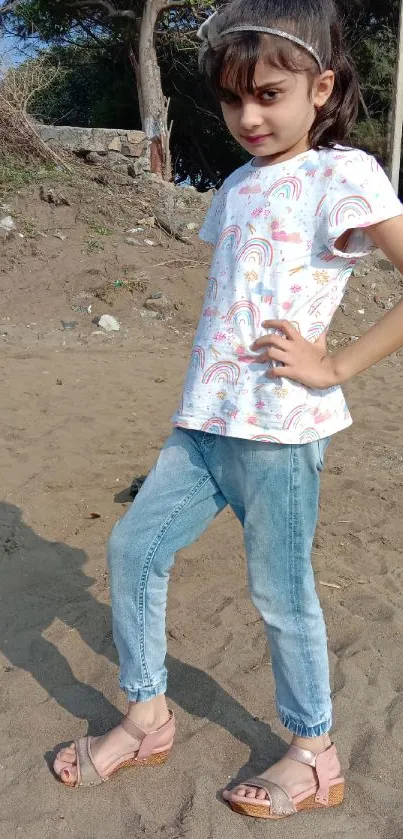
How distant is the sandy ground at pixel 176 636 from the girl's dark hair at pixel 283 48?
164cm

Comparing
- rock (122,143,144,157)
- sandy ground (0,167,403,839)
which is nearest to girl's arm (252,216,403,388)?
sandy ground (0,167,403,839)

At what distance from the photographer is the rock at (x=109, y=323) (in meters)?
7.38

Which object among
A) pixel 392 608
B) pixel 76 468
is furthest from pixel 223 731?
pixel 76 468

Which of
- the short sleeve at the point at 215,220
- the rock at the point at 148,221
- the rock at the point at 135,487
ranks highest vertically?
the rock at the point at 148,221

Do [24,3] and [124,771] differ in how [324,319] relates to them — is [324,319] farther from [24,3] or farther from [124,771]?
[24,3]

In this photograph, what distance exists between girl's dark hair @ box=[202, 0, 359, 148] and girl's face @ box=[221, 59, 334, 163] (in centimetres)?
2

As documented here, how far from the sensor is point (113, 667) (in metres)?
2.60

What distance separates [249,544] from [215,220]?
2.57 feet

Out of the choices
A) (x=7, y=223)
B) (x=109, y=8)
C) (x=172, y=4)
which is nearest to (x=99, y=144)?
(x=7, y=223)

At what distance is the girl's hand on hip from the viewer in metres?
1.64

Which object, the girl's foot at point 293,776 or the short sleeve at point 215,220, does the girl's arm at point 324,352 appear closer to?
the short sleeve at point 215,220

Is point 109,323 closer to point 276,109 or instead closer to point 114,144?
point 114,144

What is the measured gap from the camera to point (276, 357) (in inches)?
64.9

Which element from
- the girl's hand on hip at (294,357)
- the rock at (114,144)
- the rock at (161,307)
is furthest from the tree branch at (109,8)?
the girl's hand on hip at (294,357)
